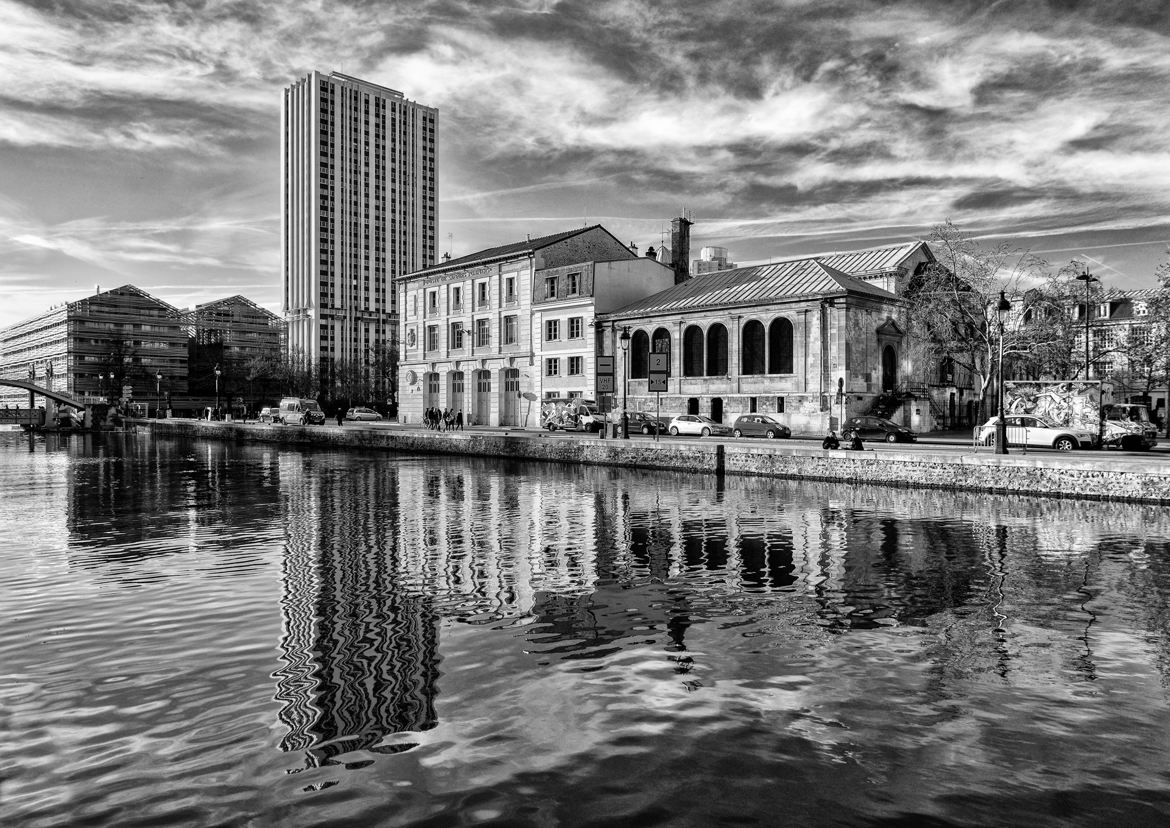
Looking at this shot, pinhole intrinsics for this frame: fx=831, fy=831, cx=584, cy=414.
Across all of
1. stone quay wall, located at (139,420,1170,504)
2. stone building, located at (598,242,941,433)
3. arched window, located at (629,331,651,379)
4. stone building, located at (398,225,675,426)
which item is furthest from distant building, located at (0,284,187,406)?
stone quay wall, located at (139,420,1170,504)

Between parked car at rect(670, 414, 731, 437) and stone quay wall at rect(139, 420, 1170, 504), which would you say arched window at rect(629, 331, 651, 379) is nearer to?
parked car at rect(670, 414, 731, 437)

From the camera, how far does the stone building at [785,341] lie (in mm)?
45594

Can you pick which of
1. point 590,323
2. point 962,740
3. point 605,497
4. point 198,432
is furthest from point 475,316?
point 962,740

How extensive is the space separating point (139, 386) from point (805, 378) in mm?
126150

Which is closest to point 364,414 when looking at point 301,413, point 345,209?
point 301,413

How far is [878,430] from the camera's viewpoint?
136 feet

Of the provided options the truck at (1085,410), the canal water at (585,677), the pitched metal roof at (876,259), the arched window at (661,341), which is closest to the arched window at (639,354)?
the arched window at (661,341)

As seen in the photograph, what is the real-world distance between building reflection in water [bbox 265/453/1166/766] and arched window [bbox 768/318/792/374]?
2382cm

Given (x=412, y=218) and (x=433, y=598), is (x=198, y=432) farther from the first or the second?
(x=412, y=218)

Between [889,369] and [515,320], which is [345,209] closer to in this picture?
[515,320]

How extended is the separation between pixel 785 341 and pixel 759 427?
6520 millimetres

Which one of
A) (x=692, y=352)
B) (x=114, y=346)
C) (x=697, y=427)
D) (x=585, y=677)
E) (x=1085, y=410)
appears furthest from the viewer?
(x=114, y=346)

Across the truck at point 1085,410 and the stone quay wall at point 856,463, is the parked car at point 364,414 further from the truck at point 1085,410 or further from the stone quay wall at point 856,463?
the truck at point 1085,410

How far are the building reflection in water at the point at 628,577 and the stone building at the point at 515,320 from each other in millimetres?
33396
